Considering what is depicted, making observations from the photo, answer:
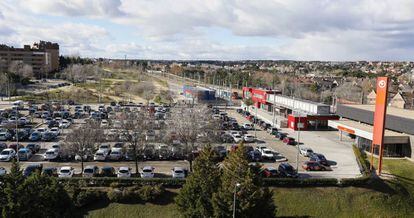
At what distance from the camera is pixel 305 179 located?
102 ft

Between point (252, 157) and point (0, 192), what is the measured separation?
23.3 metres

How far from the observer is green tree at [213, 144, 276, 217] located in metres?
23.1

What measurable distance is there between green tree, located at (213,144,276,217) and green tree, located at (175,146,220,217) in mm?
756

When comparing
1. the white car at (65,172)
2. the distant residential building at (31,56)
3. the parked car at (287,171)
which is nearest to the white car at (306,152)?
the parked car at (287,171)

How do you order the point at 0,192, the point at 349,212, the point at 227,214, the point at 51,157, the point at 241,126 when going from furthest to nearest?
1. the point at 241,126
2. the point at 51,157
3. the point at 349,212
4. the point at 227,214
5. the point at 0,192

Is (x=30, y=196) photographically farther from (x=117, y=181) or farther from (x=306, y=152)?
(x=306, y=152)

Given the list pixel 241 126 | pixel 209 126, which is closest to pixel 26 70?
pixel 241 126

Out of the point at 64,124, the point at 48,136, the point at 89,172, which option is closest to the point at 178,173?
the point at 89,172

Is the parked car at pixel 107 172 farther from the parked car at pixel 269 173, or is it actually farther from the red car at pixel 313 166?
the red car at pixel 313 166

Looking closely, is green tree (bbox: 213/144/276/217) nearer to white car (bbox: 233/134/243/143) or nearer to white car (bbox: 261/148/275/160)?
white car (bbox: 261/148/275/160)

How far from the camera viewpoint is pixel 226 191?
23.2m

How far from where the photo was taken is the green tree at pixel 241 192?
2308cm

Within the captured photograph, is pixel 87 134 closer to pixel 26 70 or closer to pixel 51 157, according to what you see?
pixel 51 157

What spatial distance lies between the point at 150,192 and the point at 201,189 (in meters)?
5.74
